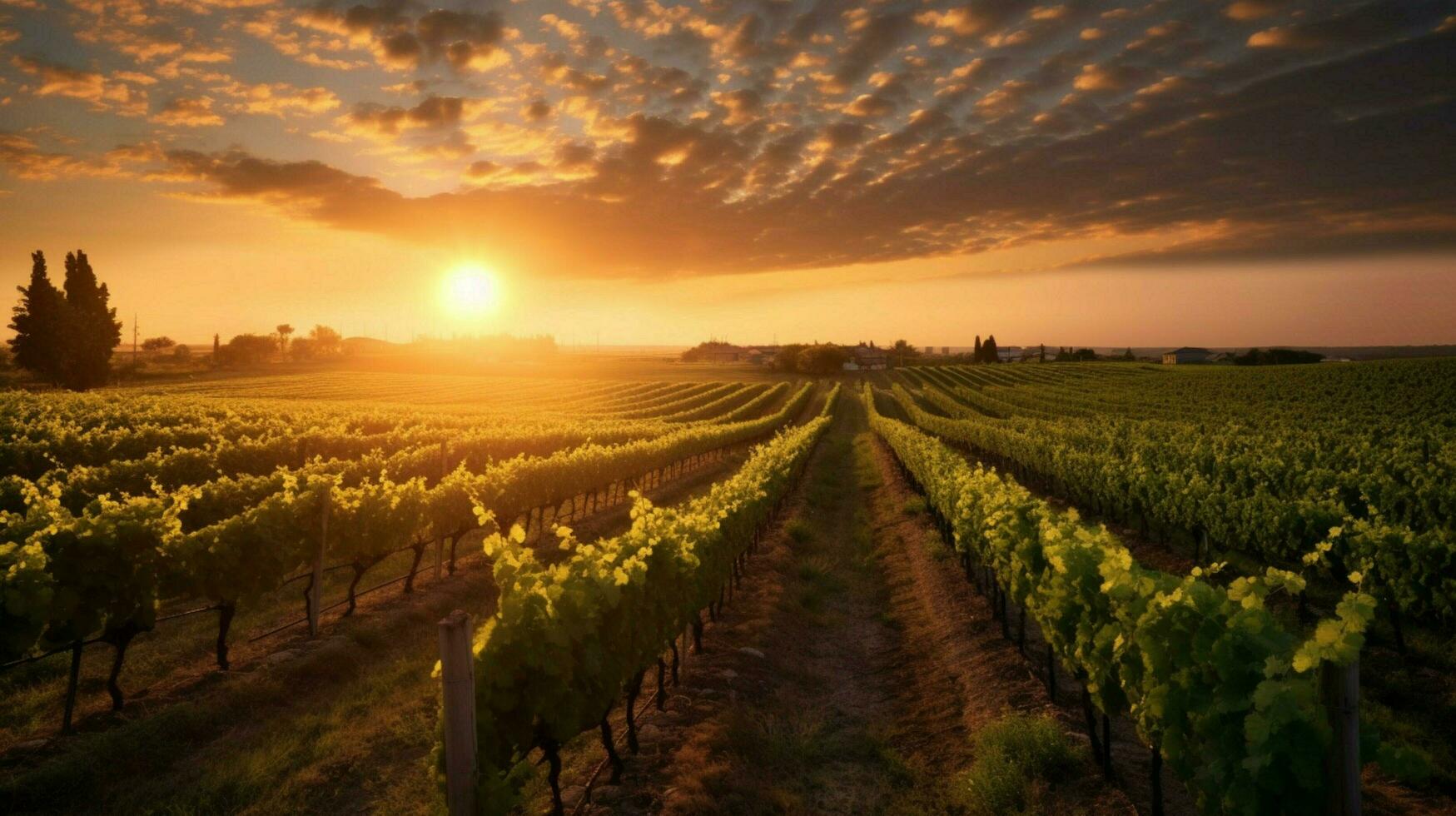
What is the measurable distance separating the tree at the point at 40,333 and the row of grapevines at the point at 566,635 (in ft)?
289

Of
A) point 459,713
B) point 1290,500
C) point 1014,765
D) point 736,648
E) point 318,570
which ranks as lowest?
point 736,648

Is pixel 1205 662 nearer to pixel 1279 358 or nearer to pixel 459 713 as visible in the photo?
pixel 459 713

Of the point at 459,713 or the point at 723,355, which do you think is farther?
the point at 723,355

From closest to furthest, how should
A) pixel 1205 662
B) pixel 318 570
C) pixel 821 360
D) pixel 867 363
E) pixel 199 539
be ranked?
pixel 1205 662, pixel 199 539, pixel 318 570, pixel 821 360, pixel 867 363

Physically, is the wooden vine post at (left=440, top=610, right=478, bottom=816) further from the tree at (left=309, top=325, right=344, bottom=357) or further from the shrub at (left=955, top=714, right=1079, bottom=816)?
the tree at (left=309, top=325, right=344, bottom=357)

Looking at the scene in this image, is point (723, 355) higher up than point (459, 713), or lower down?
higher up

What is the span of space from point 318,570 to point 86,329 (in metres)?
83.5

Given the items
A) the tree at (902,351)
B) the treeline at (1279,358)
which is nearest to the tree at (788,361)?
the tree at (902,351)

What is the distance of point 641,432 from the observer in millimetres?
34125

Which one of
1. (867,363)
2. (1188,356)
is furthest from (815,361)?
(1188,356)

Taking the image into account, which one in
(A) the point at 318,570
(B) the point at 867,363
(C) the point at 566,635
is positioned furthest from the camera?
(B) the point at 867,363

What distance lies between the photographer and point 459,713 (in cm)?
471

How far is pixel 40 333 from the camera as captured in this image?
68.9 m

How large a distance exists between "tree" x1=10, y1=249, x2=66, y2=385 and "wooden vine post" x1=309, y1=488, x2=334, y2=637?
81456mm
